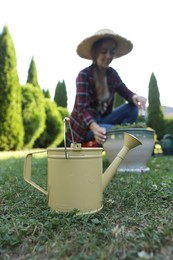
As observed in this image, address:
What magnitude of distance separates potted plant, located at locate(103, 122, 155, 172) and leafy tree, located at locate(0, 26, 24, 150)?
4500 millimetres

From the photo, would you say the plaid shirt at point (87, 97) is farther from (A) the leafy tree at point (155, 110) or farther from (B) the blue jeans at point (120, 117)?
(A) the leafy tree at point (155, 110)

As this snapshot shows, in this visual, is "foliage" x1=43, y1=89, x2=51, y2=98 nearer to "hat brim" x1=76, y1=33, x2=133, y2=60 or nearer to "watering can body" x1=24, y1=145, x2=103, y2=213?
"hat brim" x1=76, y1=33, x2=133, y2=60

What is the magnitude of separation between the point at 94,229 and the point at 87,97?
1.37 m

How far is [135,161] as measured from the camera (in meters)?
1.67

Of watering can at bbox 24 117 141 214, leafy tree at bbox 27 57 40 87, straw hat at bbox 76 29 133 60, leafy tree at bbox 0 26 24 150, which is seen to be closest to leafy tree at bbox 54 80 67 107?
leafy tree at bbox 27 57 40 87

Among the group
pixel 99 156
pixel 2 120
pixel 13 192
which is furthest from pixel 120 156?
pixel 2 120

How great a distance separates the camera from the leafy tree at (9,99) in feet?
19.1

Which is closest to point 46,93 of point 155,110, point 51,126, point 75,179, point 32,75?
point 32,75

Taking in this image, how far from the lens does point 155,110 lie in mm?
8430

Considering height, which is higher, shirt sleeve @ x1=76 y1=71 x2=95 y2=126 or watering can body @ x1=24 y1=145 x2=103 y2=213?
shirt sleeve @ x1=76 y1=71 x2=95 y2=126

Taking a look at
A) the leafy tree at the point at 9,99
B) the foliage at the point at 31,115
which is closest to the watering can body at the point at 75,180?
the leafy tree at the point at 9,99

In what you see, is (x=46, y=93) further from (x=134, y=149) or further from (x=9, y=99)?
(x=134, y=149)

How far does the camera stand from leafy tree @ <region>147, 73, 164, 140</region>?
322 inches

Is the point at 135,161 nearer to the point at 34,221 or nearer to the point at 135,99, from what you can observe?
the point at 135,99
